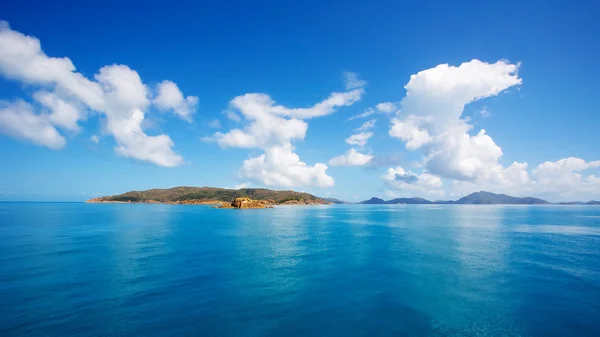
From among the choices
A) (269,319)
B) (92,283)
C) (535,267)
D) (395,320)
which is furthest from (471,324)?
(92,283)

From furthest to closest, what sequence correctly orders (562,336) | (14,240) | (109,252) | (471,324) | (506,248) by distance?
1. (14,240)
2. (506,248)
3. (109,252)
4. (471,324)
5. (562,336)

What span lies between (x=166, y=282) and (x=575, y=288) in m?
41.0

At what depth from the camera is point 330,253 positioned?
41.8 meters

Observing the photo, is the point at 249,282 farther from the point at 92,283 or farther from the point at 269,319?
the point at 92,283

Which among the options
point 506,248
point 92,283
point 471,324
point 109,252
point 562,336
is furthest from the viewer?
point 506,248

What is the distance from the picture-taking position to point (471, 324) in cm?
1862

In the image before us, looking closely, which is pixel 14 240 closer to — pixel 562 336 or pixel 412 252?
pixel 412 252

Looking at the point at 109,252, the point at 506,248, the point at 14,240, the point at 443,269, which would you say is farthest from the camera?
the point at 14,240

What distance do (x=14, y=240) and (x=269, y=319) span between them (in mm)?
61543

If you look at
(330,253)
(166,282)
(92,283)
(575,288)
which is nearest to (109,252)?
(92,283)

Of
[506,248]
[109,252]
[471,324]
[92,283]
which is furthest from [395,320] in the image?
[109,252]

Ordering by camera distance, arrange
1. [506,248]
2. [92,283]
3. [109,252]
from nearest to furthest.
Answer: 1. [92,283]
2. [109,252]
3. [506,248]

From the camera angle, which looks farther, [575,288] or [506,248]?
[506,248]

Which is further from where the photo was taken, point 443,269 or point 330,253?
point 330,253
